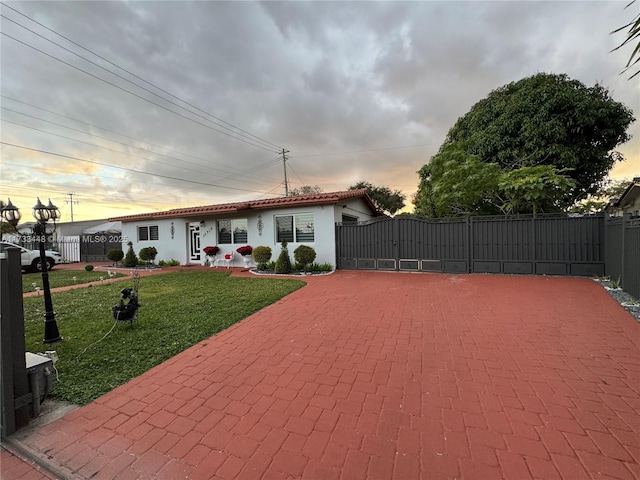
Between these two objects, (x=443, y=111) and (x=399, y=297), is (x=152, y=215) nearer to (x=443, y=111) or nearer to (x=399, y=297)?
(x=399, y=297)

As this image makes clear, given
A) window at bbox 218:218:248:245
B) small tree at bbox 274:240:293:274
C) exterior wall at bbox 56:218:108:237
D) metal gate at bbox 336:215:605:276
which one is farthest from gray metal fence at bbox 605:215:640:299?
exterior wall at bbox 56:218:108:237

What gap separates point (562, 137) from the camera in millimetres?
11461

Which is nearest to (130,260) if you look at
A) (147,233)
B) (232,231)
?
(147,233)

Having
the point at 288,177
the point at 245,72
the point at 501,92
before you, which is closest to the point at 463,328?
the point at 245,72

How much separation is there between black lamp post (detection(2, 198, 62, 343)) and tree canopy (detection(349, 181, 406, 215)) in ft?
86.1

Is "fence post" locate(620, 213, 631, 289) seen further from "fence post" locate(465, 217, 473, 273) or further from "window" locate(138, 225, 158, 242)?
"window" locate(138, 225, 158, 242)

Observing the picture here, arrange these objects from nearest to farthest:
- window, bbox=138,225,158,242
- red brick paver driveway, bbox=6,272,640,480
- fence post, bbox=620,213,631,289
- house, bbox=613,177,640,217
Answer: red brick paver driveway, bbox=6,272,640,480, fence post, bbox=620,213,631,289, house, bbox=613,177,640,217, window, bbox=138,225,158,242

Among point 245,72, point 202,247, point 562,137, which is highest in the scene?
point 245,72

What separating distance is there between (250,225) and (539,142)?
13.5 m

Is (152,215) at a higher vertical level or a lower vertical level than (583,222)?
higher

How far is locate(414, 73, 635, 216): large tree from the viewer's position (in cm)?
1123

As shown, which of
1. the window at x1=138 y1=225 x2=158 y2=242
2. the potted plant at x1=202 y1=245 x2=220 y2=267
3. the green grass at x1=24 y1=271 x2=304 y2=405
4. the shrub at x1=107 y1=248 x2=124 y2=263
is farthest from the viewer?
the window at x1=138 y1=225 x2=158 y2=242

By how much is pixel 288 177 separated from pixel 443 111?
55.2ft

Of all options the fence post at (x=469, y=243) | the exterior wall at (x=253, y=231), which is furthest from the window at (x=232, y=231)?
the fence post at (x=469, y=243)
